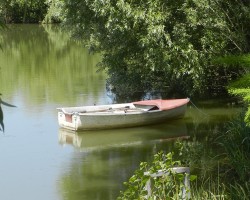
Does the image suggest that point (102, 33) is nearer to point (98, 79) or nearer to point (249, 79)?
point (98, 79)

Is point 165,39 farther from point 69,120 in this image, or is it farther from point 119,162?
point 119,162

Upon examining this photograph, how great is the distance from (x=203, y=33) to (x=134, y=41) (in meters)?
1.70

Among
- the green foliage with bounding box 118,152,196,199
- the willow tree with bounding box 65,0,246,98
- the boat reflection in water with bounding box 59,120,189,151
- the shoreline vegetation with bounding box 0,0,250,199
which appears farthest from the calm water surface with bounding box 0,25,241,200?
the green foliage with bounding box 118,152,196,199

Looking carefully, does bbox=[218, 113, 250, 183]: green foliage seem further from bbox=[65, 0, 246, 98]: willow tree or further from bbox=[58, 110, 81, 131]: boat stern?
bbox=[58, 110, 81, 131]: boat stern

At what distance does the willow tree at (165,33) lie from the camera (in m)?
12.3

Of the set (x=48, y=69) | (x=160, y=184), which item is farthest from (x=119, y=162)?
(x=48, y=69)

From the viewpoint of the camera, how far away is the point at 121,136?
1168cm

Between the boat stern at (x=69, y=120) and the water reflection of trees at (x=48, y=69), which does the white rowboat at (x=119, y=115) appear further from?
the water reflection of trees at (x=48, y=69)

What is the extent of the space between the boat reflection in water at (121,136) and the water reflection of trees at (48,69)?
2.49 metres

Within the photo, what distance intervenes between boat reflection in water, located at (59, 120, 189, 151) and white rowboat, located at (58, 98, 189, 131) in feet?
0.43

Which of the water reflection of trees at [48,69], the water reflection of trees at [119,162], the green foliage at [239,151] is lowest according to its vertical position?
the water reflection of trees at [119,162]

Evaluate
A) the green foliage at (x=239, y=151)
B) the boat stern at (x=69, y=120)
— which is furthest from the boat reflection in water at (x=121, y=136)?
the green foliage at (x=239, y=151)

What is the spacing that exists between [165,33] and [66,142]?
3409 millimetres

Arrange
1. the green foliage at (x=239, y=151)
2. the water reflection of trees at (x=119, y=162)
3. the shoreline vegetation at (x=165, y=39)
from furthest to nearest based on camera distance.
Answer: the shoreline vegetation at (x=165, y=39), the water reflection of trees at (x=119, y=162), the green foliage at (x=239, y=151)
